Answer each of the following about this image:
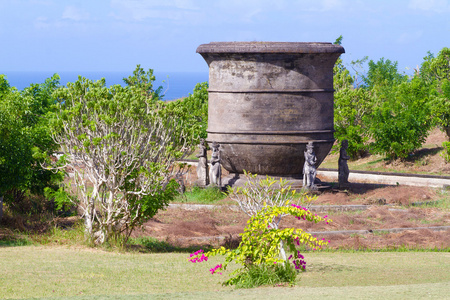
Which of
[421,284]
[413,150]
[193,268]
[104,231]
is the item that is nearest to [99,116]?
[104,231]

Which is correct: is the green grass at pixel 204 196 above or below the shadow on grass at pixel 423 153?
below

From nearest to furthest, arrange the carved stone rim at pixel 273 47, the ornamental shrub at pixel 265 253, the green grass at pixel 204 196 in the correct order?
the ornamental shrub at pixel 265 253 → the carved stone rim at pixel 273 47 → the green grass at pixel 204 196

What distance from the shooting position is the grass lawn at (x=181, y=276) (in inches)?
415

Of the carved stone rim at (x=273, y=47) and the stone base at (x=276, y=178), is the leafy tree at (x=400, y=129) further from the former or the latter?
the carved stone rim at (x=273, y=47)

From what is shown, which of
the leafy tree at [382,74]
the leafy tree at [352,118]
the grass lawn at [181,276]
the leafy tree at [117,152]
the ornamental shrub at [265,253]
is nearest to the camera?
the grass lawn at [181,276]

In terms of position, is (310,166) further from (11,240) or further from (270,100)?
(11,240)

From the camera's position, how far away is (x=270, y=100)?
23.4 meters

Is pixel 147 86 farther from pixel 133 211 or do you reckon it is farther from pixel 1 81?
pixel 133 211

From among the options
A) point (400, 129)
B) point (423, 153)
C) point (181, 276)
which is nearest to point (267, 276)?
point (181, 276)

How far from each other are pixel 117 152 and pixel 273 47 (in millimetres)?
9322

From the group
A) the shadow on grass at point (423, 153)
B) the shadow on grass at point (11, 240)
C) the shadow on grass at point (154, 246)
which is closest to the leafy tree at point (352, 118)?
the shadow on grass at point (423, 153)

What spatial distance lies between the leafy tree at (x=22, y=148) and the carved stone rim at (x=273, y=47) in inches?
246

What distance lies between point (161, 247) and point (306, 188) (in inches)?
324

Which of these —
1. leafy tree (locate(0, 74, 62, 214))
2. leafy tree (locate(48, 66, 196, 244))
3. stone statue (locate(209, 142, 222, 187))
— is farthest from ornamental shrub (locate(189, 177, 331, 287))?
stone statue (locate(209, 142, 222, 187))
